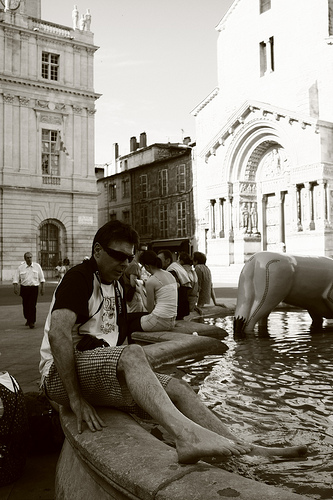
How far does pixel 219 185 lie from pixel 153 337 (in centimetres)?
2253

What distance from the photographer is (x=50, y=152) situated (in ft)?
107

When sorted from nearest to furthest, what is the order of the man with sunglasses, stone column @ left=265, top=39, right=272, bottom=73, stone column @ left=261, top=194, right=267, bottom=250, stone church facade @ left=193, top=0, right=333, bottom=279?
the man with sunglasses → stone church facade @ left=193, top=0, right=333, bottom=279 → stone column @ left=261, top=194, right=267, bottom=250 → stone column @ left=265, top=39, right=272, bottom=73

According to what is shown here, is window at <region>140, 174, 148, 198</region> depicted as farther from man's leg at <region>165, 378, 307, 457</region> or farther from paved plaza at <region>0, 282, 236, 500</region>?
man's leg at <region>165, 378, 307, 457</region>

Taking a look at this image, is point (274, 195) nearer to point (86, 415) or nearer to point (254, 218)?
point (254, 218)

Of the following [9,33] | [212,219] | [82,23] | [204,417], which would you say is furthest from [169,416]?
[82,23]

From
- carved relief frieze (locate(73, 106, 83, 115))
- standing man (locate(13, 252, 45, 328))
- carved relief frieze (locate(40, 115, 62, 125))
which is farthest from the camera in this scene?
carved relief frieze (locate(73, 106, 83, 115))

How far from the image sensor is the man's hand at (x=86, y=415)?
2.72 metres

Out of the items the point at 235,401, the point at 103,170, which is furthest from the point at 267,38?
the point at 103,170

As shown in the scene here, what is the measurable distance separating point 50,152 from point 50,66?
5460 mm

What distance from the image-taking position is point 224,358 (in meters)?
5.79

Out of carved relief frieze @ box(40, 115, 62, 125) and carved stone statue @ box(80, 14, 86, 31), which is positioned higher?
carved stone statue @ box(80, 14, 86, 31)

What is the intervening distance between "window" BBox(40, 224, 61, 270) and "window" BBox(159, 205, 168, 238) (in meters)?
10.8

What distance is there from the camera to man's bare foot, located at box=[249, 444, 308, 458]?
261 centimetres

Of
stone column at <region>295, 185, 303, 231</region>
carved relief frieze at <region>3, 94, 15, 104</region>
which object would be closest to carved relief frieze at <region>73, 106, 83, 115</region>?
carved relief frieze at <region>3, 94, 15, 104</region>
